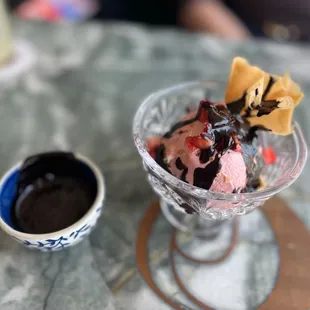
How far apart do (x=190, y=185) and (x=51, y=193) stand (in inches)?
10.2

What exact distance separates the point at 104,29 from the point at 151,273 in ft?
2.60

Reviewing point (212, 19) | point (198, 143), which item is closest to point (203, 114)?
point (198, 143)

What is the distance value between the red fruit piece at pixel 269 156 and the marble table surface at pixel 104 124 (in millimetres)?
107

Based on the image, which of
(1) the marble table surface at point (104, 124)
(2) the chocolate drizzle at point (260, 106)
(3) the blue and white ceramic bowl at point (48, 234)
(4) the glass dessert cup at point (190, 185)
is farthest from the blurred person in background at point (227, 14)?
(3) the blue and white ceramic bowl at point (48, 234)

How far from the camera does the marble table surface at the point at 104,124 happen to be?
57 cm

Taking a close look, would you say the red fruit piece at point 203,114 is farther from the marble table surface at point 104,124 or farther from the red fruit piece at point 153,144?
the marble table surface at point 104,124

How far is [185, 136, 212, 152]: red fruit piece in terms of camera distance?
1.75ft

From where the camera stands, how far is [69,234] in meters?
0.55

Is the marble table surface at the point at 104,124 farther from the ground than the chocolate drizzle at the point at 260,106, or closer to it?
closer to it

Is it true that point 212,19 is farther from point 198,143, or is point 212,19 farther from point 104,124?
point 198,143

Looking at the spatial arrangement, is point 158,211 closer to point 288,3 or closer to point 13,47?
point 13,47

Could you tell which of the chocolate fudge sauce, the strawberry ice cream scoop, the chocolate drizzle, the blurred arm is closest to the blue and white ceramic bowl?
the chocolate fudge sauce

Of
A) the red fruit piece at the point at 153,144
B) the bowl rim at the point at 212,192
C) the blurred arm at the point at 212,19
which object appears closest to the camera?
the bowl rim at the point at 212,192

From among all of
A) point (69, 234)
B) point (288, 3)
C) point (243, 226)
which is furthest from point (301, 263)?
point (288, 3)
